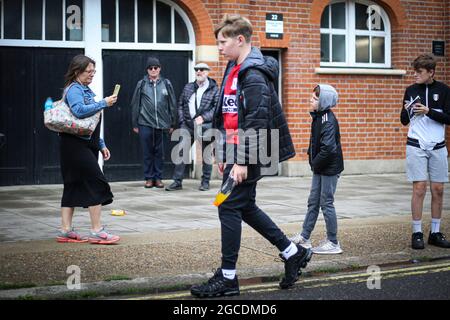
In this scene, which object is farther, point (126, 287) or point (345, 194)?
point (345, 194)

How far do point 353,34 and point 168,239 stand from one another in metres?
9.55

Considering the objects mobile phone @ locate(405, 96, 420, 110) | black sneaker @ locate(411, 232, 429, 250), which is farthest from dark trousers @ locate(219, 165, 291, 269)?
mobile phone @ locate(405, 96, 420, 110)

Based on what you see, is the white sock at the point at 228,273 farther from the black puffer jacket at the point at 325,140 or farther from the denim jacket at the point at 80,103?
the denim jacket at the point at 80,103

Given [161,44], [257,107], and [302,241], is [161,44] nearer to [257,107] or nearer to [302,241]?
[302,241]

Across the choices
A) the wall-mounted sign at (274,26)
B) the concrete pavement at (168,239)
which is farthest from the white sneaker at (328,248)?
the wall-mounted sign at (274,26)

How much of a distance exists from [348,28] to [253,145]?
1135 centimetres

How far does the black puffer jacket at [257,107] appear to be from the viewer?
6.35 meters

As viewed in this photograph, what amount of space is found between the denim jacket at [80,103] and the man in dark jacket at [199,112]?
5324mm

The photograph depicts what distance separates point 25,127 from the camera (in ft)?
47.7

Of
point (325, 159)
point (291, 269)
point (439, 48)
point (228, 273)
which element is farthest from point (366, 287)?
point (439, 48)

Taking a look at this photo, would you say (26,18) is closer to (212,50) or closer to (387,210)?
(212,50)

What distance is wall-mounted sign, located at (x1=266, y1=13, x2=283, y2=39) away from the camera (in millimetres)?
16141
